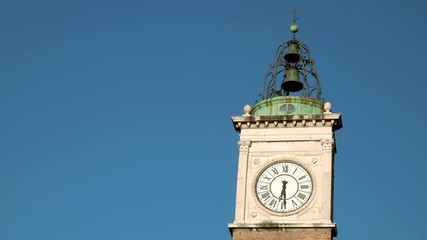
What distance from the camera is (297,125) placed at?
173 feet

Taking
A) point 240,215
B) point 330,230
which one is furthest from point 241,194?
point 330,230

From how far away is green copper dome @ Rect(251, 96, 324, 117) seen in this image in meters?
53.2

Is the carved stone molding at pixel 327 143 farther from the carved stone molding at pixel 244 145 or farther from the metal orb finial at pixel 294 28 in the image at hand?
the metal orb finial at pixel 294 28

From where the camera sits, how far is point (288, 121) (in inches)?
2076

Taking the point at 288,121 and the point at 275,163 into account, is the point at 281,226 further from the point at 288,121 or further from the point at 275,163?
the point at 288,121

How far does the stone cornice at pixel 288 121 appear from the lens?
171 ft

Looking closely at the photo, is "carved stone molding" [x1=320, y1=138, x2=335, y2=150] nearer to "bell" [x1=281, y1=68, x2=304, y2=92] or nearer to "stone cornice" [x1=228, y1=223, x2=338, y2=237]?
"stone cornice" [x1=228, y1=223, x2=338, y2=237]

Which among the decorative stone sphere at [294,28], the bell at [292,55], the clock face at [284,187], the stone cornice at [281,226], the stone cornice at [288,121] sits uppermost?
the decorative stone sphere at [294,28]

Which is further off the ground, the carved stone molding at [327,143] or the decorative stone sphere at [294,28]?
the decorative stone sphere at [294,28]

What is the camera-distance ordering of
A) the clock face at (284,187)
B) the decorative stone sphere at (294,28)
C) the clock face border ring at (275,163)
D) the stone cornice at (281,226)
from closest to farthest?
the stone cornice at (281,226) < the clock face border ring at (275,163) < the clock face at (284,187) < the decorative stone sphere at (294,28)

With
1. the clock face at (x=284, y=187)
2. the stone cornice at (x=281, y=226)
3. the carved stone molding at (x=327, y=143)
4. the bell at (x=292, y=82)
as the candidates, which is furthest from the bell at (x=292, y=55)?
the stone cornice at (x=281, y=226)

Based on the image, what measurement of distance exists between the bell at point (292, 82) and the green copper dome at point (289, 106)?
1527 mm

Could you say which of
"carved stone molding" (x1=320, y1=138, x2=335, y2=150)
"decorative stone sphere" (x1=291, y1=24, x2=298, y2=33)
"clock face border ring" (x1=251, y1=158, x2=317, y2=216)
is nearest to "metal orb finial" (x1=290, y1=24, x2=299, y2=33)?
"decorative stone sphere" (x1=291, y1=24, x2=298, y2=33)

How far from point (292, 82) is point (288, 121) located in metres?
2.85
